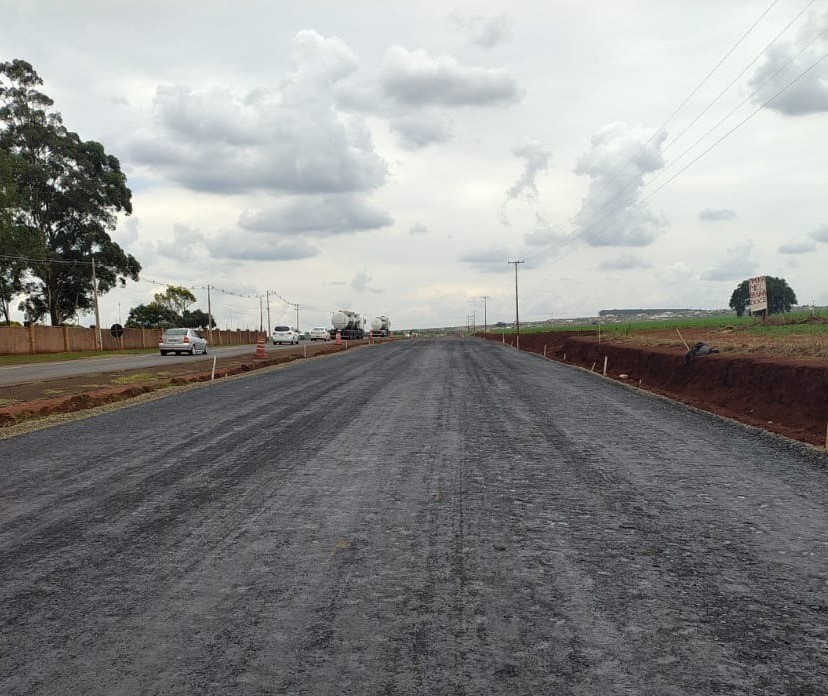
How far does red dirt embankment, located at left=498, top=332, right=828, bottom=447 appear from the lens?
11531 millimetres

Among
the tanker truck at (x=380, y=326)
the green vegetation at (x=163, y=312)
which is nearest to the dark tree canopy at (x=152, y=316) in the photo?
the green vegetation at (x=163, y=312)

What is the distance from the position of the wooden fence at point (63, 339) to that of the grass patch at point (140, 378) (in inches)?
493

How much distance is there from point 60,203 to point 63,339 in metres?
13.7

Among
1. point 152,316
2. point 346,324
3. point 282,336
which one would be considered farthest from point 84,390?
point 152,316

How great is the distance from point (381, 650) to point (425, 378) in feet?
54.4

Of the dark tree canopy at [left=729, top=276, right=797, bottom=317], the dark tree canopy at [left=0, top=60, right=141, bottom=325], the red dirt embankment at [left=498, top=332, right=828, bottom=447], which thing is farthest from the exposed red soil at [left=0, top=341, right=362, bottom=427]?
the dark tree canopy at [left=729, top=276, right=797, bottom=317]

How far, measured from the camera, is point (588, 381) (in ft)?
62.5

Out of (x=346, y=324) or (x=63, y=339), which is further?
(x=346, y=324)

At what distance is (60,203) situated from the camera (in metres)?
54.4

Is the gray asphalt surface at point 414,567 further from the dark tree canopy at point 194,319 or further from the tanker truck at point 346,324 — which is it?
the dark tree canopy at point 194,319

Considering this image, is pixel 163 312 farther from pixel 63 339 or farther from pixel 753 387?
pixel 753 387

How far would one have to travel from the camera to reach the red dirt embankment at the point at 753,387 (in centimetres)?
1153

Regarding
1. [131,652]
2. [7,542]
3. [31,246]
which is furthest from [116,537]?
[31,246]

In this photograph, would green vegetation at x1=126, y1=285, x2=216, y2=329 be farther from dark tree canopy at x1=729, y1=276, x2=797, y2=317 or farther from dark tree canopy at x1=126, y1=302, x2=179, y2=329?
dark tree canopy at x1=729, y1=276, x2=797, y2=317
